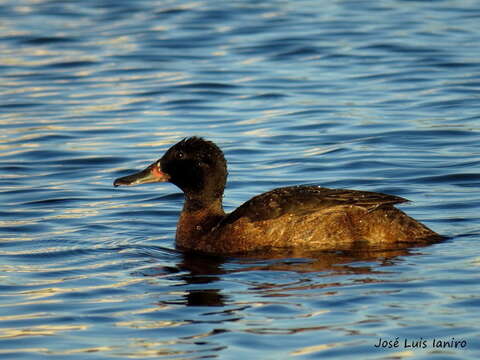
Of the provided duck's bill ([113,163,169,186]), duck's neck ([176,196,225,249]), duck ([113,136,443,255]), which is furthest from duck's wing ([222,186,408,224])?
duck's bill ([113,163,169,186])

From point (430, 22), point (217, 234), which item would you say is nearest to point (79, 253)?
point (217, 234)

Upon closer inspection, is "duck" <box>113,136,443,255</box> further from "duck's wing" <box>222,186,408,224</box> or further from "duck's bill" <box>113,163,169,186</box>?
"duck's bill" <box>113,163,169,186</box>

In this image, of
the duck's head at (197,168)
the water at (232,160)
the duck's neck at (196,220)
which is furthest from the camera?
the duck's head at (197,168)

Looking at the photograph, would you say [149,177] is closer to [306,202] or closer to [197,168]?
[197,168]

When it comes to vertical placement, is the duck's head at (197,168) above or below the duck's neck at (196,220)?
above

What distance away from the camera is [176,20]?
943 inches

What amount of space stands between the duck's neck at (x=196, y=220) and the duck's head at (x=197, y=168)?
0.19 feet

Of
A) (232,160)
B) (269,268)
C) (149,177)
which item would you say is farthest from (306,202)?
(232,160)

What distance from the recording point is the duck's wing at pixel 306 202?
10016 millimetres

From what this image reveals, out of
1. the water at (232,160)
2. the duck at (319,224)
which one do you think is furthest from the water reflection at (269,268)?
the duck at (319,224)

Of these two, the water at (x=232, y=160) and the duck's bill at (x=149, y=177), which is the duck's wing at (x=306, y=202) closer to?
the water at (x=232, y=160)

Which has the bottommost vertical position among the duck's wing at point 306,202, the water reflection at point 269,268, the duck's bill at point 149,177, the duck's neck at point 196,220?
the water reflection at point 269,268

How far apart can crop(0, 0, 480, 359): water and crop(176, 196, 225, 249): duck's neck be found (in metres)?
0.20

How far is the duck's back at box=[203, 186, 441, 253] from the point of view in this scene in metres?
10.0
